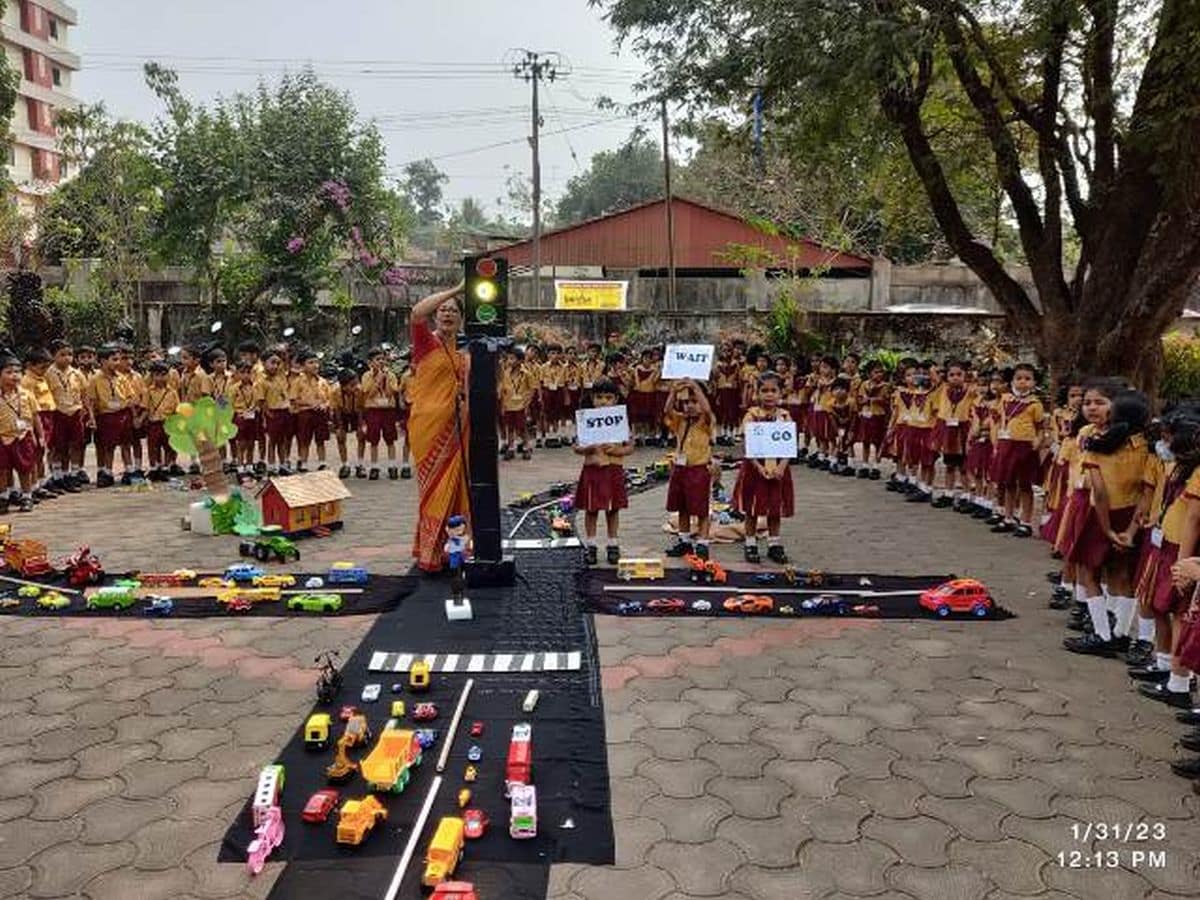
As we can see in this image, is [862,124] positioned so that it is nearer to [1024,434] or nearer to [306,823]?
[1024,434]

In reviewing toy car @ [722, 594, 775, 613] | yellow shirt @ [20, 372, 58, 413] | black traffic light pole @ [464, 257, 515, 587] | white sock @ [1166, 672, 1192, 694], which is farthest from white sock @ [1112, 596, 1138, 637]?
yellow shirt @ [20, 372, 58, 413]

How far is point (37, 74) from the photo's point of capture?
156 feet

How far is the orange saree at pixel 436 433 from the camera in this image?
24.6 feet

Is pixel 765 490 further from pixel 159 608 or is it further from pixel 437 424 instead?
pixel 159 608

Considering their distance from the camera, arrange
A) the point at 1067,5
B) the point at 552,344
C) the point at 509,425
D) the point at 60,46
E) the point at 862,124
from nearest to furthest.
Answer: the point at 1067,5, the point at 862,124, the point at 509,425, the point at 552,344, the point at 60,46

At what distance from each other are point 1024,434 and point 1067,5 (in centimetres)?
411

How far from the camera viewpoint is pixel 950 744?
465cm

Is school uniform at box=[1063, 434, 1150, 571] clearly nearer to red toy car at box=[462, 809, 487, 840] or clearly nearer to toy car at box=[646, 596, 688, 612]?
toy car at box=[646, 596, 688, 612]

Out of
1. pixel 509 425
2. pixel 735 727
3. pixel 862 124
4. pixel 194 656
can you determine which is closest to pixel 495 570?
pixel 194 656

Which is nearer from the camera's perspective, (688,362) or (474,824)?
(474,824)

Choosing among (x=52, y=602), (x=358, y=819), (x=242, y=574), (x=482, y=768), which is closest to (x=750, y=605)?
(x=482, y=768)

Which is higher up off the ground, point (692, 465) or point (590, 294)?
point (590, 294)

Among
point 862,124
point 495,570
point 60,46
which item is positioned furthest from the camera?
point 60,46

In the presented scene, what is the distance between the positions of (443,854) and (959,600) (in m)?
4.60
